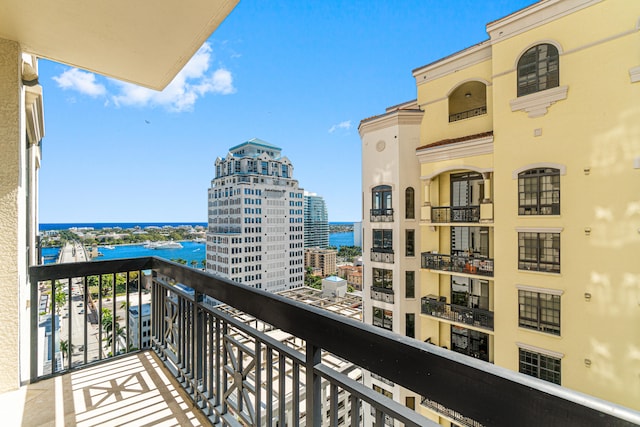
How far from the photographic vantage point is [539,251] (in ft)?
13.0

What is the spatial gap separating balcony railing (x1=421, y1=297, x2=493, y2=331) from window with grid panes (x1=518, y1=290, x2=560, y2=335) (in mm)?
477

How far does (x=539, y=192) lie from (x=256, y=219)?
74.1 feet

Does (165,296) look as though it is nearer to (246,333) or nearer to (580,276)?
(246,333)

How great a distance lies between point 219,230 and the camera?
25078 millimetres

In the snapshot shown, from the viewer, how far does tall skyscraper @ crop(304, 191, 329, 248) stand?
29312 millimetres

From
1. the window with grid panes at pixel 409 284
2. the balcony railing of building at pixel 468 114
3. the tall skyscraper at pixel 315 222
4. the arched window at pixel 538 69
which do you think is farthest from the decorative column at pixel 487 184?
the tall skyscraper at pixel 315 222

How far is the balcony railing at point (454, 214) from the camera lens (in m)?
4.70

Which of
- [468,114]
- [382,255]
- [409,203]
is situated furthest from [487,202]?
[382,255]

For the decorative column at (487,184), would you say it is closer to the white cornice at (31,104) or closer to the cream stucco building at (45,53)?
the cream stucco building at (45,53)

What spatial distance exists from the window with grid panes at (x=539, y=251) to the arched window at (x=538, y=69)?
212 centimetres

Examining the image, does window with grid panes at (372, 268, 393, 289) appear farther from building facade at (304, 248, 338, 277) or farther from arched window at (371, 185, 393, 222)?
building facade at (304, 248, 338, 277)

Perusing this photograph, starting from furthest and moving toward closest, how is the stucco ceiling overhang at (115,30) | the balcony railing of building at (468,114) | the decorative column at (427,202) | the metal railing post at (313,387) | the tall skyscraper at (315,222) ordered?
the tall skyscraper at (315,222), the decorative column at (427,202), the balcony railing of building at (468,114), the stucco ceiling overhang at (115,30), the metal railing post at (313,387)

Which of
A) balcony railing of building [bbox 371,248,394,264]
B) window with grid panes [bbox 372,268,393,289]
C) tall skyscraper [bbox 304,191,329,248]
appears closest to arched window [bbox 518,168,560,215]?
balcony railing of building [bbox 371,248,394,264]

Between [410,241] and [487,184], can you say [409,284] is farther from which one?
[487,184]
